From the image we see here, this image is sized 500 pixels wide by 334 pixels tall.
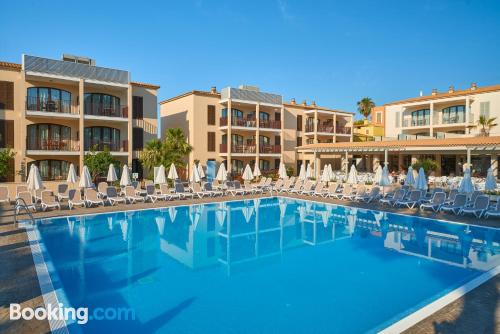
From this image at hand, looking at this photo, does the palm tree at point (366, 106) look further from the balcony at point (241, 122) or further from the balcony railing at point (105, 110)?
the balcony railing at point (105, 110)

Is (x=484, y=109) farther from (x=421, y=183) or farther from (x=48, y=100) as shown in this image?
(x=48, y=100)

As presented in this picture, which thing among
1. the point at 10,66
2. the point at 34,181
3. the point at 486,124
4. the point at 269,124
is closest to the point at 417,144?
the point at 486,124

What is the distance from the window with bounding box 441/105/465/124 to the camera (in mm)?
31891

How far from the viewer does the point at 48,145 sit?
816 inches

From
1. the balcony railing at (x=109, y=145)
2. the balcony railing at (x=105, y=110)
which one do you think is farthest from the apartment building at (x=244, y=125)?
the balcony railing at (x=105, y=110)

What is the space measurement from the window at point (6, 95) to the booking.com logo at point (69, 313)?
720 inches

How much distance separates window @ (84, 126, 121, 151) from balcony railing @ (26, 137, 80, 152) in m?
0.96

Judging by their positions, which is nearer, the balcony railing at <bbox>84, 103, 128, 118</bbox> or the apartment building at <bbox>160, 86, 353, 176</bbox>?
Result: the balcony railing at <bbox>84, 103, 128, 118</bbox>

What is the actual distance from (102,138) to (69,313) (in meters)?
19.6

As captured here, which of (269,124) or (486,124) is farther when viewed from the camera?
(269,124)

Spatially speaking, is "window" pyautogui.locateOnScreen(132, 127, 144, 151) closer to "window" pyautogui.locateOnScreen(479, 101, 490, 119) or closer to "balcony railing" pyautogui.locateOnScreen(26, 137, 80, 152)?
"balcony railing" pyautogui.locateOnScreen(26, 137, 80, 152)

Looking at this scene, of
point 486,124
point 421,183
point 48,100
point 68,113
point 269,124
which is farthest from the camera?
point 269,124

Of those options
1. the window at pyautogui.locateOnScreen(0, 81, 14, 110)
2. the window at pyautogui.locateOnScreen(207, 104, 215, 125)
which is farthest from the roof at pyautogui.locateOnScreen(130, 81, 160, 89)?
the window at pyautogui.locateOnScreen(0, 81, 14, 110)

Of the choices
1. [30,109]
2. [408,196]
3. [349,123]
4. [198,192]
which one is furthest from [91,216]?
[349,123]
